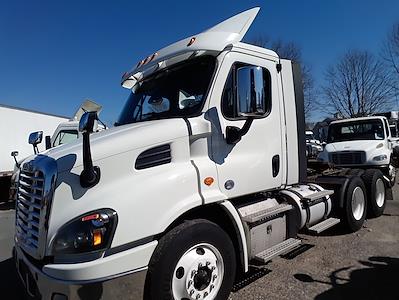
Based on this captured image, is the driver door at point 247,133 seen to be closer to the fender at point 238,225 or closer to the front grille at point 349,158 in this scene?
the fender at point 238,225

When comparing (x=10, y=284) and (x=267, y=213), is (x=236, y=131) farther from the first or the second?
(x=10, y=284)

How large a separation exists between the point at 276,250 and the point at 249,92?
1884 mm

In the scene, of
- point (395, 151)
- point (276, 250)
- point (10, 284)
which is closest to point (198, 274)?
point (276, 250)

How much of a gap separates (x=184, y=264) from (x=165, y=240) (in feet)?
1.05

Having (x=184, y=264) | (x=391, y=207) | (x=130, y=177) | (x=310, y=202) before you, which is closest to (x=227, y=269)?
(x=184, y=264)

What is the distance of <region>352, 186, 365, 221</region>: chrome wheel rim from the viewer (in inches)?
265

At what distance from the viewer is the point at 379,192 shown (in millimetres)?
7773

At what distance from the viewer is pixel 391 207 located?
8.74 metres

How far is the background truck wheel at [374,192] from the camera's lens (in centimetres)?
737

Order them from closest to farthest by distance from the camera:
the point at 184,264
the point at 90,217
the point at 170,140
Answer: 1. the point at 90,217
2. the point at 184,264
3. the point at 170,140

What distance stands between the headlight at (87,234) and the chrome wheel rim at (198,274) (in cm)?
74

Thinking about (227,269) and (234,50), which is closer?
(227,269)

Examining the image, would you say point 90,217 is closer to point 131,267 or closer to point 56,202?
point 56,202

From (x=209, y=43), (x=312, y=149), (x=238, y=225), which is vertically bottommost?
(x=312, y=149)
